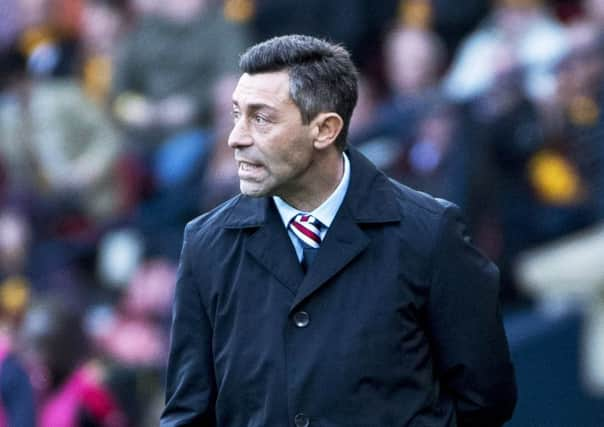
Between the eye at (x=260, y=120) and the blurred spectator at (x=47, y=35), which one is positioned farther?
the blurred spectator at (x=47, y=35)

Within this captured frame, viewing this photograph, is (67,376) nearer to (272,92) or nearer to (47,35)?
(272,92)

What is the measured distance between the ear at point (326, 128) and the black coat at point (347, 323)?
180 millimetres

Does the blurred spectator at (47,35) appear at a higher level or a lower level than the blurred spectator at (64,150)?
higher

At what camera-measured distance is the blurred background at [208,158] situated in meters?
8.45

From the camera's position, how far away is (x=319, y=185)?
4.45 metres

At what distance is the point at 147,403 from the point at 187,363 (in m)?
4.73

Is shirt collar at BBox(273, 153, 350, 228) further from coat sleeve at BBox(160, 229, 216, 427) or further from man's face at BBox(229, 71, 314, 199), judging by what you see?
coat sleeve at BBox(160, 229, 216, 427)

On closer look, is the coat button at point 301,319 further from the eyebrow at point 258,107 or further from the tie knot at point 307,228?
the eyebrow at point 258,107

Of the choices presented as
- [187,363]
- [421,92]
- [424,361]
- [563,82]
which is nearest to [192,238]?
[187,363]

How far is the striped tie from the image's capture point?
4.46m

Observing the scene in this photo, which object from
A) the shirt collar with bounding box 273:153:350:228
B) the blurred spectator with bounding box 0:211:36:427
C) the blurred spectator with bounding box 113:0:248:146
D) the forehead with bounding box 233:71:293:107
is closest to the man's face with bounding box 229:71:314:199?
the forehead with bounding box 233:71:293:107

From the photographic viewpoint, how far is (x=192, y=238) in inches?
178

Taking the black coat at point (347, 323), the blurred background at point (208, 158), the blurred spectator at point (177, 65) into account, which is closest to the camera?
the black coat at point (347, 323)

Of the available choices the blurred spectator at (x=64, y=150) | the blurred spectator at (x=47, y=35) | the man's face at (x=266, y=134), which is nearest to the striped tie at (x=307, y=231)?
the man's face at (x=266, y=134)
